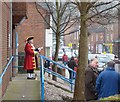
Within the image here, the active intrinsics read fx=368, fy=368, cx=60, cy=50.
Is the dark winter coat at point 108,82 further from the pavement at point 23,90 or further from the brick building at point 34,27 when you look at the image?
the brick building at point 34,27

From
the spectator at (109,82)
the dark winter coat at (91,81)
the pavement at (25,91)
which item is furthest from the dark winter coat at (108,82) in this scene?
the pavement at (25,91)

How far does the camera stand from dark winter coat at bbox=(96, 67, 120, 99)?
802cm

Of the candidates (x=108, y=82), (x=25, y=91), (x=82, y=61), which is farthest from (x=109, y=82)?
(x=25, y=91)

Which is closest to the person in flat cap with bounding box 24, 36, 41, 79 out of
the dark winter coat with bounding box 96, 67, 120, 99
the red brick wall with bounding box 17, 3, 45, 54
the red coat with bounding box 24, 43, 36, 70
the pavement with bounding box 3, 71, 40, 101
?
the red coat with bounding box 24, 43, 36, 70

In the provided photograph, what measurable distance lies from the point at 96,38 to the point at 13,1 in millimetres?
75128

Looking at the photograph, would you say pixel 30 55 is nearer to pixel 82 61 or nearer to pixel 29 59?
pixel 29 59

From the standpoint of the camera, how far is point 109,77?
26.3 feet

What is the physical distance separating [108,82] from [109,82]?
2 cm

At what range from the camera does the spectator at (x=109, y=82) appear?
8.02 meters

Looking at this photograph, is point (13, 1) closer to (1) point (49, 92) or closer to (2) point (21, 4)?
(2) point (21, 4)

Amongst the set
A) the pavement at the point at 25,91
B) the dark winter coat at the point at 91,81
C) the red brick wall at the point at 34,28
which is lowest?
the pavement at the point at 25,91

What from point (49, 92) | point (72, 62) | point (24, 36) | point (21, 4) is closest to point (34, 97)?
point (49, 92)

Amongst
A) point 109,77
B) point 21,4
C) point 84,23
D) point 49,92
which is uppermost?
point 21,4

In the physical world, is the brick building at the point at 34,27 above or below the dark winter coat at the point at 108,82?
above
